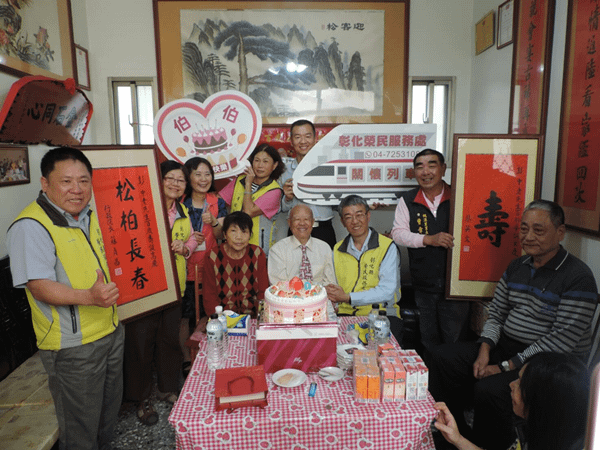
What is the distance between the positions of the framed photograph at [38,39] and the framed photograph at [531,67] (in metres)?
3.55

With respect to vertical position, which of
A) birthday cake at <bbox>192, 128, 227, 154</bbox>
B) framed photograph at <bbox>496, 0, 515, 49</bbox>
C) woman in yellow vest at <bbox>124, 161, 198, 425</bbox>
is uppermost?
framed photograph at <bbox>496, 0, 515, 49</bbox>

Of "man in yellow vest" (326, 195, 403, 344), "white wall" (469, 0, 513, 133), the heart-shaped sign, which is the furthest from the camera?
"white wall" (469, 0, 513, 133)

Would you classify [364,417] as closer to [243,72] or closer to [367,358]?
[367,358]

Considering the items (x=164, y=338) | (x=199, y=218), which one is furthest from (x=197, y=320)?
(x=199, y=218)

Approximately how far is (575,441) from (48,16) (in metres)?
4.18

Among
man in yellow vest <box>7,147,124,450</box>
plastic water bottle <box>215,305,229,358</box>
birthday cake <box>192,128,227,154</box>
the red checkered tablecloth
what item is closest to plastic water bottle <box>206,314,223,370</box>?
plastic water bottle <box>215,305,229,358</box>

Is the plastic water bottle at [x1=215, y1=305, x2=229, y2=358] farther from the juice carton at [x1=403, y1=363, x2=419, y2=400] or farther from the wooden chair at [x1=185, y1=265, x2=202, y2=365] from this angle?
the juice carton at [x1=403, y1=363, x2=419, y2=400]

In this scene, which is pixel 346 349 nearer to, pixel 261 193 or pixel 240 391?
pixel 240 391

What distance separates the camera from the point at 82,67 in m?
3.90

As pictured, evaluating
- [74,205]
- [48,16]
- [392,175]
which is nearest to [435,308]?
[392,175]

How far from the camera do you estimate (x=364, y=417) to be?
1324 millimetres

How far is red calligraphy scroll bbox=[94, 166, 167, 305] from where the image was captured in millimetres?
2129

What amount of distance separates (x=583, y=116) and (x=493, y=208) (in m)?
0.70

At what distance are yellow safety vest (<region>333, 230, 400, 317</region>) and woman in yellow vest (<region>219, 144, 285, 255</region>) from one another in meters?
0.67
